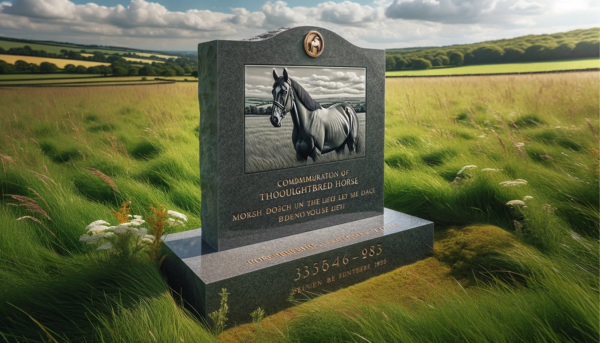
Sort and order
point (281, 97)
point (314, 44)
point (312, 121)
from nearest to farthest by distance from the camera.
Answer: point (281, 97)
point (314, 44)
point (312, 121)

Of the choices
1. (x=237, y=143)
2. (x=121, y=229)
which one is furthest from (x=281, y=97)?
(x=121, y=229)

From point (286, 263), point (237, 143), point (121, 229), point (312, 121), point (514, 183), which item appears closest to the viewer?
point (121, 229)

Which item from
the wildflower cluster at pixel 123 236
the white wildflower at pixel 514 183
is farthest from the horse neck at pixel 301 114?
the white wildflower at pixel 514 183

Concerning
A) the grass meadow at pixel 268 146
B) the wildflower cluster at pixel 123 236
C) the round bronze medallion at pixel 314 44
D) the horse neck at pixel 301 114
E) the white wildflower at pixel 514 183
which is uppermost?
the round bronze medallion at pixel 314 44

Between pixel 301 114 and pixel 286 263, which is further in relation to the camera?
pixel 301 114

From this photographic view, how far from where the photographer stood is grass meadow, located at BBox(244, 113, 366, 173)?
10.8 feet

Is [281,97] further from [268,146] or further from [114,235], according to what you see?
[114,235]

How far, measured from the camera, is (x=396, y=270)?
378 cm

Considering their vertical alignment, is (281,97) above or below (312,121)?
above

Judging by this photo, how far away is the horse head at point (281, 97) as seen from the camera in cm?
336

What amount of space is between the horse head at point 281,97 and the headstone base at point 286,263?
104 cm

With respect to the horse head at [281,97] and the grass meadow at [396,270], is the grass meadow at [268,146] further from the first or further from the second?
the grass meadow at [396,270]

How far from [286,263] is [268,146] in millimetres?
966

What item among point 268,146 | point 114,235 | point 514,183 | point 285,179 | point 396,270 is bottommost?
point 396,270
